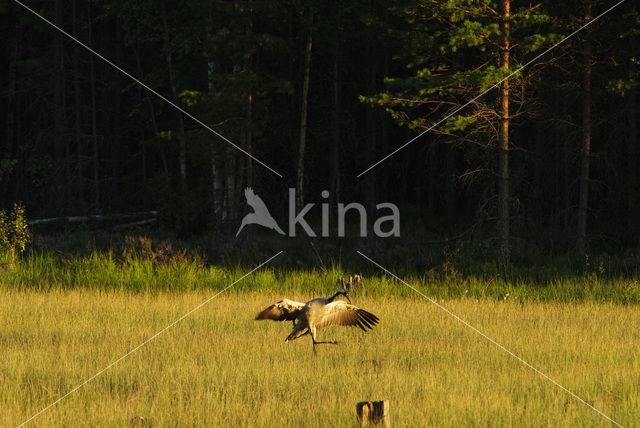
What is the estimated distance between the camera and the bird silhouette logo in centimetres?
1961

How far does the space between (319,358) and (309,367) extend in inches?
14.3

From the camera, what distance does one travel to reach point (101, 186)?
30.6m

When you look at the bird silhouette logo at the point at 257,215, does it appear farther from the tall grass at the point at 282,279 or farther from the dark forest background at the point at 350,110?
the tall grass at the point at 282,279

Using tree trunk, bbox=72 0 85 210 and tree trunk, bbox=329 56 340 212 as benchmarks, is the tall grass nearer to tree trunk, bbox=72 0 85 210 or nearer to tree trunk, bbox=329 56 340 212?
tree trunk, bbox=329 56 340 212

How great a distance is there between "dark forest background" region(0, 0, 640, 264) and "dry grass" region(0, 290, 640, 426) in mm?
6260

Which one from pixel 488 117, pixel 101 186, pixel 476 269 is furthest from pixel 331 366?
pixel 101 186

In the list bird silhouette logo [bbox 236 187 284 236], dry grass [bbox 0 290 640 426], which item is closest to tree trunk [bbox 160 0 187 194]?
bird silhouette logo [bbox 236 187 284 236]

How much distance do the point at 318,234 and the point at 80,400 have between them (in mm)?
13137

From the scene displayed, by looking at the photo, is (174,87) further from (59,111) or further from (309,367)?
(309,367)

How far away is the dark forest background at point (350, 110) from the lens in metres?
15.1

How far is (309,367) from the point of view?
22.7ft

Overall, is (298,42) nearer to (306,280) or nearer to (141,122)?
(141,122)

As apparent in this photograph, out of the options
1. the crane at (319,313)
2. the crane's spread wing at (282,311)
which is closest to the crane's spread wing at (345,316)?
the crane at (319,313)

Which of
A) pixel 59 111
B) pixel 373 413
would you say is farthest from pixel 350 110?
pixel 373 413
